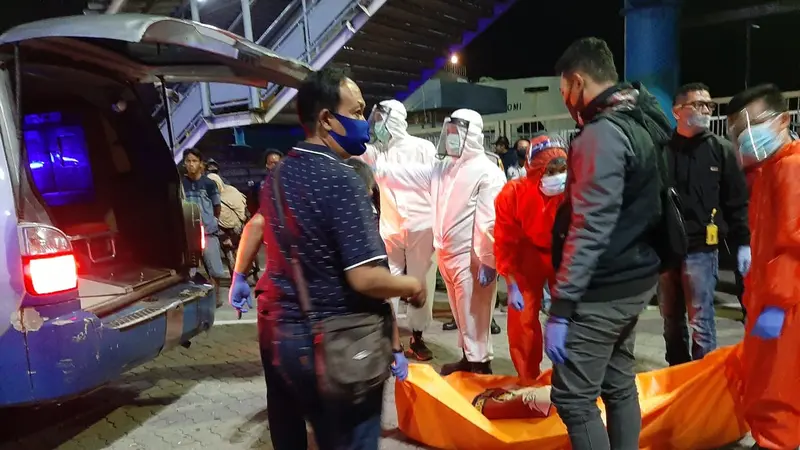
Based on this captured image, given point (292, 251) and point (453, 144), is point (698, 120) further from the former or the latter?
point (292, 251)

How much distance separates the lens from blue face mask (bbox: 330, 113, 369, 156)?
80.0 inches

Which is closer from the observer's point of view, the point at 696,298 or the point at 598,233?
the point at 598,233

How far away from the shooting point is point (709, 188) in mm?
3809

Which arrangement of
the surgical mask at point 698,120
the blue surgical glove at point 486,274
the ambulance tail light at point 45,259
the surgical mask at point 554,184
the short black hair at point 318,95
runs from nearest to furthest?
the short black hair at point 318,95 < the ambulance tail light at point 45,259 < the surgical mask at point 554,184 < the surgical mask at point 698,120 < the blue surgical glove at point 486,274

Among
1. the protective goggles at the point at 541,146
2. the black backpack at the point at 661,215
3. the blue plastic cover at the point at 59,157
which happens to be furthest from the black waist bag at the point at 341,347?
the blue plastic cover at the point at 59,157

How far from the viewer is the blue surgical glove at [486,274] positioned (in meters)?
4.05

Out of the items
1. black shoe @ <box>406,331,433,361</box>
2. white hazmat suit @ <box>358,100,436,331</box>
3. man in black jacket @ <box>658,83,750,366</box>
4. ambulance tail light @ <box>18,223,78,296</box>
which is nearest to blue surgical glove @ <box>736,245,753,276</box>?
man in black jacket @ <box>658,83,750,366</box>

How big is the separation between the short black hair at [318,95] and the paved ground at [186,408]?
206 centimetres

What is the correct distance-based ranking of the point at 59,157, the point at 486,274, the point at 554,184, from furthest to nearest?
the point at 59,157, the point at 486,274, the point at 554,184

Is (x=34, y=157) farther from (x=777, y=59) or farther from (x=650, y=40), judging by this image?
(x=777, y=59)

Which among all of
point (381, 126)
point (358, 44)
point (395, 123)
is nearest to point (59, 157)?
point (381, 126)

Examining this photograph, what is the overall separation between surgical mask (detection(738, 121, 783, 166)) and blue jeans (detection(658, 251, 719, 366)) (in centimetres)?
131

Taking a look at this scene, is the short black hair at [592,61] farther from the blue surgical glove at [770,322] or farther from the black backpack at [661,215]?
the blue surgical glove at [770,322]

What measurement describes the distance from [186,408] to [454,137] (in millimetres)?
2584
